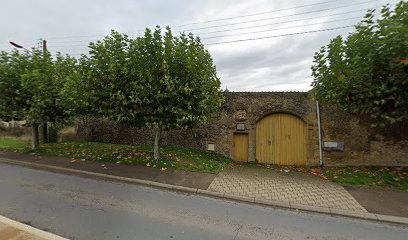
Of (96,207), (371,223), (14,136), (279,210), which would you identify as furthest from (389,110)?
(14,136)

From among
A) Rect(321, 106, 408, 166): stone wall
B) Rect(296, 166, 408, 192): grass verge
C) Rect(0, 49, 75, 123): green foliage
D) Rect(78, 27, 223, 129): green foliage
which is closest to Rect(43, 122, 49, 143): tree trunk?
Rect(0, 49, 75, 123): green foliage

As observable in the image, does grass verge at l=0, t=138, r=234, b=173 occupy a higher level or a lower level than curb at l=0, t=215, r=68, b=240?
higher

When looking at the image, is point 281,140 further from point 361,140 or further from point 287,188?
point 287,188

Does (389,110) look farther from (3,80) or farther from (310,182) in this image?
(3,80)

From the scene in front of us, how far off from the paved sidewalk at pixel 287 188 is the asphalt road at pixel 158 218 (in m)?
0.54

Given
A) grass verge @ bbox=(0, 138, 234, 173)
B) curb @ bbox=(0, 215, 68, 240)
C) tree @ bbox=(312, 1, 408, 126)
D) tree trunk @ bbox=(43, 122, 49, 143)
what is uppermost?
tree @ bbox=(312, 1, 408, 126)

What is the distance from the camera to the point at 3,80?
9188mm

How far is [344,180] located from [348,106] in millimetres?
2529

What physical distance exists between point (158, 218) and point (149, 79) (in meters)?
4.55

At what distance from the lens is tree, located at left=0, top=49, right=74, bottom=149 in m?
8.98

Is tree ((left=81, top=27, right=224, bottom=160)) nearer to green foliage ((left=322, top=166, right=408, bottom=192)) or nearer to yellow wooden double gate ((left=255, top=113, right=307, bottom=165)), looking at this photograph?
yellow wooden double gate ((left=255, top=113, right=307, bottom=165))

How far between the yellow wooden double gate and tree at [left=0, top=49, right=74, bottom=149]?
30.5 ft

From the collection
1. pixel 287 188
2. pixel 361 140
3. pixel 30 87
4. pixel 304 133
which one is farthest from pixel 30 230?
pixel 361 140

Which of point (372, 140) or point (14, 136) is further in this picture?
point (14, 136)
